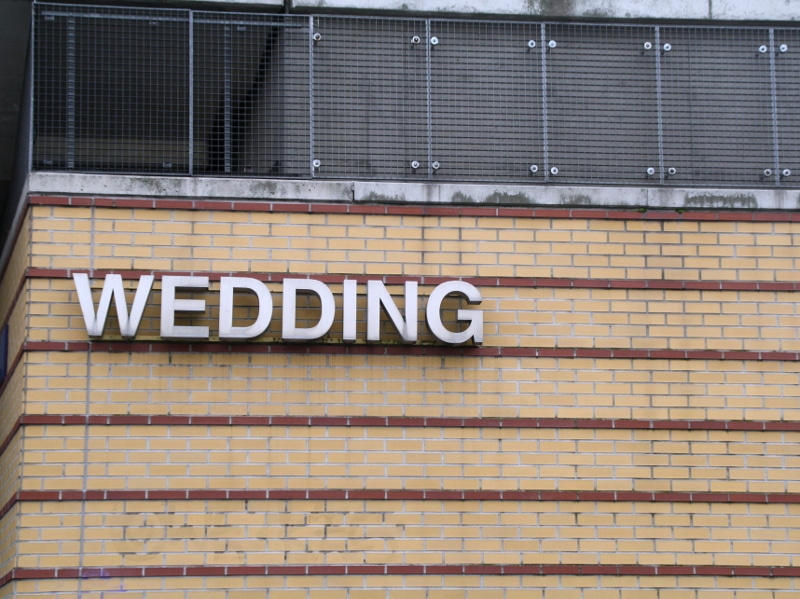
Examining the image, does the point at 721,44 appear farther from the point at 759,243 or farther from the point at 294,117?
the point at 294,117

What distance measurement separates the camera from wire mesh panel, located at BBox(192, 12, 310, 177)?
12344 millimetres

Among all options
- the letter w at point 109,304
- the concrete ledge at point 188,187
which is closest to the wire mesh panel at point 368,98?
the concrete ledge at point 188,187

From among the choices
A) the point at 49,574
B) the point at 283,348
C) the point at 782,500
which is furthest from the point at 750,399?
the point at 49,574

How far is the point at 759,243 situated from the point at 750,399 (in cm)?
152

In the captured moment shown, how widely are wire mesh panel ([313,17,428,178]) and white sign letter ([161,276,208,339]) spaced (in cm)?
169

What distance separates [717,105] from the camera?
1293 centimetres

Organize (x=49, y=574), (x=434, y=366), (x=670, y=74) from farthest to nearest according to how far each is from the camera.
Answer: (x=670, y=74), (x=434, y=366), (x=49, y=574)

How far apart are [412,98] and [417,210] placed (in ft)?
4.01

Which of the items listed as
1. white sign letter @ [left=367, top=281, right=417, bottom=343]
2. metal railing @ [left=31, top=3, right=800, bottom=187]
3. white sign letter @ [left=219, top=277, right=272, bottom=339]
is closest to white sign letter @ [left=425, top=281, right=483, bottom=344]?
white sign letter @ [left=367, top=281, right=417, bottom=343]

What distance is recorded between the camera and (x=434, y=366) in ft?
38.7

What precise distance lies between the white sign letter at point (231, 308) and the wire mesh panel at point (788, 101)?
5238 millimetres

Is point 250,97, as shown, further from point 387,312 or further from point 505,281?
point 505,281

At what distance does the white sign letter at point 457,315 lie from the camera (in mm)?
11711

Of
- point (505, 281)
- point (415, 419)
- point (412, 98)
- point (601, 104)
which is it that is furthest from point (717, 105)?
point (415, 419)
